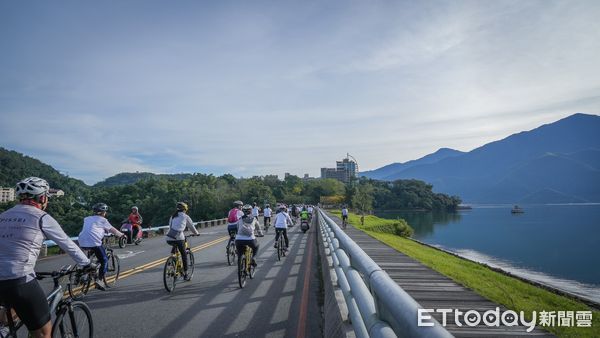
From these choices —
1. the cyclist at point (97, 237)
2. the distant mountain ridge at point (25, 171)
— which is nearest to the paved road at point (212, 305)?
the cyclist at point (97, 237)

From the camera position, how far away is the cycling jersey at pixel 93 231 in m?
9.15

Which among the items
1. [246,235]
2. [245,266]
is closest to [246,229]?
[246,235]

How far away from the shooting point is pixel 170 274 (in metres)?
9.16

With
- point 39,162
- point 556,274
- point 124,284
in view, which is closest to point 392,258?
point 124,284

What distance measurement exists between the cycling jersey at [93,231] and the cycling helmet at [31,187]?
5336mm

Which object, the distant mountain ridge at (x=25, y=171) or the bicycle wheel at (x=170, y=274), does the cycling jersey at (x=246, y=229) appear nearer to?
the bicycle wheel at (x=170, y=274)

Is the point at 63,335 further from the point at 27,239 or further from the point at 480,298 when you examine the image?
the point at 480,298

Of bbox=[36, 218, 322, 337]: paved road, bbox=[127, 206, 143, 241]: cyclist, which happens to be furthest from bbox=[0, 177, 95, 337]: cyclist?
bbox=[127, 206, 143, 241]: cyclist

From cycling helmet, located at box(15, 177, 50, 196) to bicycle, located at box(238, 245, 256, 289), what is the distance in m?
Answer: 5.83

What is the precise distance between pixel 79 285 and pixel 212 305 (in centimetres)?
359

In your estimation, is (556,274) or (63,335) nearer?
(63,335)

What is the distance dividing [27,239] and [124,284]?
669 cm

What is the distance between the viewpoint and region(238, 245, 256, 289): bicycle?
9539mm

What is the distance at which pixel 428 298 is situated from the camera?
716 cm
